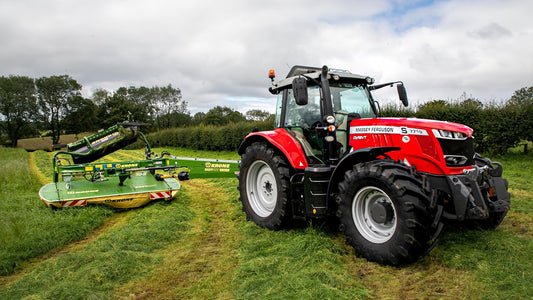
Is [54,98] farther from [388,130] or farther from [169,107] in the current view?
[388,130]

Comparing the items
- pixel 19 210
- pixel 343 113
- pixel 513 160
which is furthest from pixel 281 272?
pixel 513 160

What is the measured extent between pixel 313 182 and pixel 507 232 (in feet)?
8.53

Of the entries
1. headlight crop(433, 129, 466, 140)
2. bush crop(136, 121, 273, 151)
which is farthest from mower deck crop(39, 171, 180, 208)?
bush crop(136, 121, 273, 151)

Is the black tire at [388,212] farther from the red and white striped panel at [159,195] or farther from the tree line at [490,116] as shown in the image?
the tree line at [490,116]

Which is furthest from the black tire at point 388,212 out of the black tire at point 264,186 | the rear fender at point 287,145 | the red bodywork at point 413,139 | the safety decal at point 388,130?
the black tire at point 264,186

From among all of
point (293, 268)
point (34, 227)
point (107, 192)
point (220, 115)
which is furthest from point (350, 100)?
point (220, 115)

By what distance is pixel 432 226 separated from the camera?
3.48 meters

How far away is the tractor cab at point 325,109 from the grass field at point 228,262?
117cm

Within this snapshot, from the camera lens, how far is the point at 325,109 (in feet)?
15.5

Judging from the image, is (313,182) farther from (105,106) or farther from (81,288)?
(105,106)

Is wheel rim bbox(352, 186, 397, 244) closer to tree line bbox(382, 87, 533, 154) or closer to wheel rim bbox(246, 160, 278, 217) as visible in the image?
wheel rim bbox(246, 160, 278, 217)

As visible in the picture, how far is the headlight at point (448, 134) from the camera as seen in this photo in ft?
12.6

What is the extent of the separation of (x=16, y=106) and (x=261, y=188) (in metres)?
50.9

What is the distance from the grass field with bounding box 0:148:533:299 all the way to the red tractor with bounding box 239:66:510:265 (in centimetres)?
29
